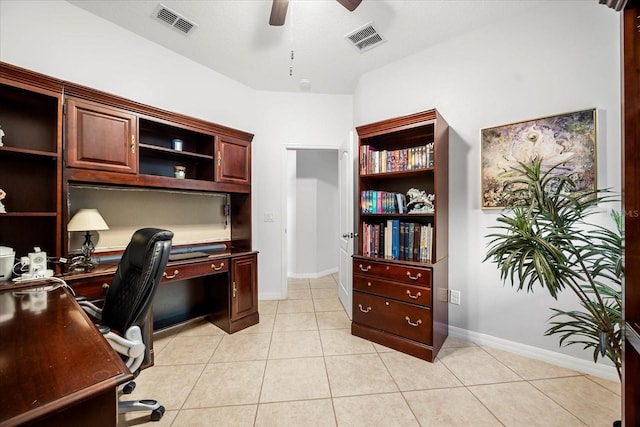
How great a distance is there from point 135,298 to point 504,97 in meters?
3.08

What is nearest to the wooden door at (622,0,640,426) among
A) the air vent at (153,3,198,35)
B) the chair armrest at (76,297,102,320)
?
the chair armrest at (76,297,102,320)

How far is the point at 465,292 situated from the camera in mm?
2361

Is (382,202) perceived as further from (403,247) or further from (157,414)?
(157,414)

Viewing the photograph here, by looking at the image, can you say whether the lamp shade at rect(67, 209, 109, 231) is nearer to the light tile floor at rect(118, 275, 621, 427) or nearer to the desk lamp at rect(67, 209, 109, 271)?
the desk lamp at rect(67, 209, 109, 271)

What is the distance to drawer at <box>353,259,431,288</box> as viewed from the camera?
6.68 ft

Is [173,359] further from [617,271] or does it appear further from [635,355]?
[617,271]

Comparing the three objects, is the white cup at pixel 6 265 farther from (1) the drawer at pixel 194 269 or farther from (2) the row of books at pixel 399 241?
(2) the row of books at pixel 399 241

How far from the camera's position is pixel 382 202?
2457 millimetres

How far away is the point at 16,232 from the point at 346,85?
3.47 m

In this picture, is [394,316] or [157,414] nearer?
[157,414]

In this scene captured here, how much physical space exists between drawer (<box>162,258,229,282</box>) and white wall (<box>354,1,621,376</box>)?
89.0 inches

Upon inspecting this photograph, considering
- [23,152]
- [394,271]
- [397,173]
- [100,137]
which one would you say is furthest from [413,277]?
[23,152]

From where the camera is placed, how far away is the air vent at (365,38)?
2316 millimetres

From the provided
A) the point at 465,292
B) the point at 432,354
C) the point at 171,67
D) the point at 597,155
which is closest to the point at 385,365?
the point at 432,354
